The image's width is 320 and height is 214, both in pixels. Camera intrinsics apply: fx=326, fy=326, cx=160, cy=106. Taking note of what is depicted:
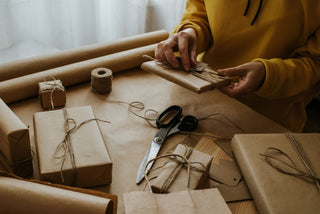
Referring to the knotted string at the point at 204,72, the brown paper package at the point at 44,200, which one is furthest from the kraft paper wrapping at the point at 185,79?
the brown paper package at the point at 44,200

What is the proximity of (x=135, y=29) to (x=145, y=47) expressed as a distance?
881mm

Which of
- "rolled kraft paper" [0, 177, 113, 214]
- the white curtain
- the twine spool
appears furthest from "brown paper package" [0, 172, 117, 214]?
the white curtain

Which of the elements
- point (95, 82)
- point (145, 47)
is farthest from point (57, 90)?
point (145, 47)

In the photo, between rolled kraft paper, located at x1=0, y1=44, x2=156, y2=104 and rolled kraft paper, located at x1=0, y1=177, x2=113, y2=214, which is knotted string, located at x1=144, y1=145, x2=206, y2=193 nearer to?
rolled kraft paper, located at x1=0, y1=177, x2=113, y2=214

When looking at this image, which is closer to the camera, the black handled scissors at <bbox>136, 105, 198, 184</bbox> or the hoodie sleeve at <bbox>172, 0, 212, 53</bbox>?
the black handled scissors at <bbox>136, 105, 198, 184</bbox>

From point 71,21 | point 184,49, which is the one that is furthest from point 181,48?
point 71,21

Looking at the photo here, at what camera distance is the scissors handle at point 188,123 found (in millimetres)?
898

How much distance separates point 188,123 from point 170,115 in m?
0.06

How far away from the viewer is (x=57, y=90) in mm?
895

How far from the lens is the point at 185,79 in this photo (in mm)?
888

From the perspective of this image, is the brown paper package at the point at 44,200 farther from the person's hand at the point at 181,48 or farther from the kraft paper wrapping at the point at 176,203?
the person's hand at the point at 181,48

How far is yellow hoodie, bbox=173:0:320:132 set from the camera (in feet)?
3.15

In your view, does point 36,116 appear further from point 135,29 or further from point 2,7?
point 135,29

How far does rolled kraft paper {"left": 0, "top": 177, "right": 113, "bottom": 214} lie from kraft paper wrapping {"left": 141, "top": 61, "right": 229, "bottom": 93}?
0.40 meters
